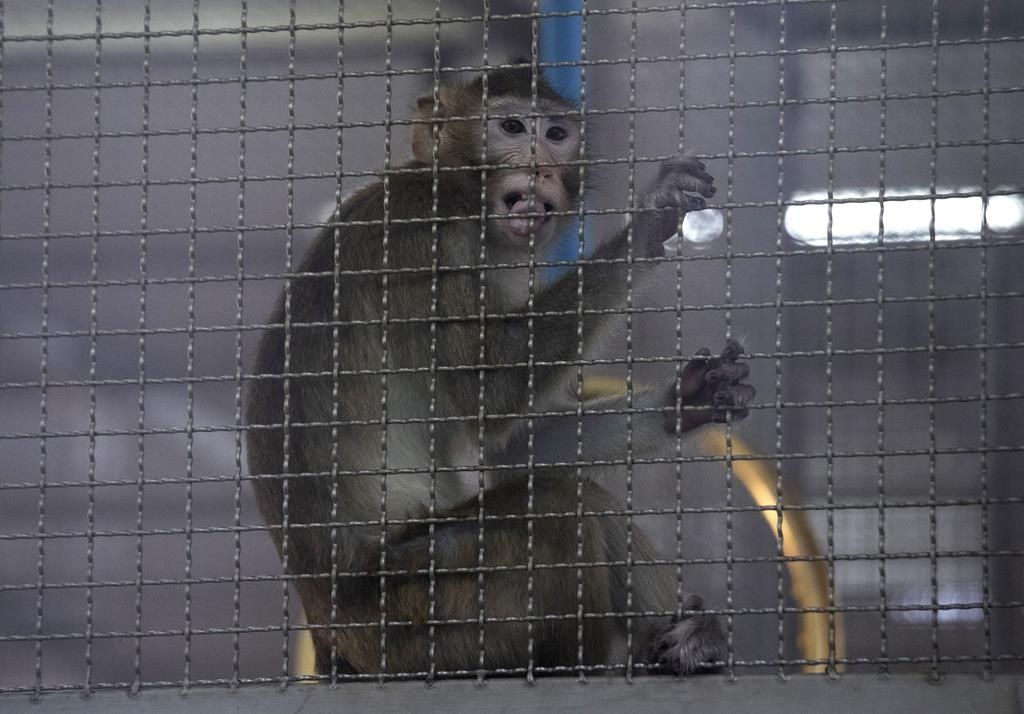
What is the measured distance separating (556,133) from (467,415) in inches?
47.2

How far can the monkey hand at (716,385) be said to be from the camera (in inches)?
133

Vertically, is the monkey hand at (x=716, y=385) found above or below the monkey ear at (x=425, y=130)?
below

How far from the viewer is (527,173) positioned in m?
3.78

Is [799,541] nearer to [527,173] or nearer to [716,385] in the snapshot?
[716,385]

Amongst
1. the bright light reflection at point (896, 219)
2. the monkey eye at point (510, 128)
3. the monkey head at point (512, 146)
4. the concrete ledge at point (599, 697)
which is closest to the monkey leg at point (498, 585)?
the concrete ledge at point (599, 697)

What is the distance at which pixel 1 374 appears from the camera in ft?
20.6

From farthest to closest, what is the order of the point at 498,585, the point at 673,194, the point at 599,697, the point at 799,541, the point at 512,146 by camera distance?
1. the point at 799,541
2. the point at 512,146
3. the point at 673,194
4. the point at 498,585
5. the point at 599,697

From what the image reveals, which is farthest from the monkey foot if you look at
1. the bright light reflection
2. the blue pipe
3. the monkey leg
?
the bright light reflection

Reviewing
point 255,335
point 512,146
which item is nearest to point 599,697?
point 512,146

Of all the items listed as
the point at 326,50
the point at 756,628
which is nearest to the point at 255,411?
the point at 326,50

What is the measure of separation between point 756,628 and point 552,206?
2.78 meters

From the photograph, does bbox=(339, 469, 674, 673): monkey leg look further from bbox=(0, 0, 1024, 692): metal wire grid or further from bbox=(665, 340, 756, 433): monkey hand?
bbox=(0, 0, 1024, 692): metal wire grid

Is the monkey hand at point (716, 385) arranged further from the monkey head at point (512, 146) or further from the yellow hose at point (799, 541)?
the yellow hose at point (799, 541)

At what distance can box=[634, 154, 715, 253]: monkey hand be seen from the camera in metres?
3.30
